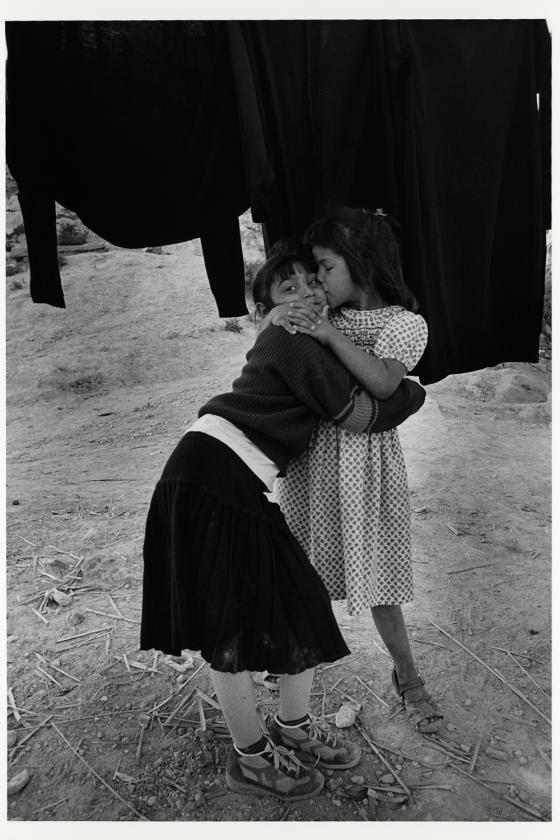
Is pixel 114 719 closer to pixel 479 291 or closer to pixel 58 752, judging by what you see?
pixel 58 752

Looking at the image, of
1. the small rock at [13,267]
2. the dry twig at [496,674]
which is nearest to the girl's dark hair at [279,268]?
the dry twig at [496,674]

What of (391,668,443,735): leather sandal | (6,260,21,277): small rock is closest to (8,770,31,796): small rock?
(391,668,443,735): leather sandal

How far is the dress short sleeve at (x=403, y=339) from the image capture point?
164 centimetres

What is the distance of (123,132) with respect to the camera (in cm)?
178

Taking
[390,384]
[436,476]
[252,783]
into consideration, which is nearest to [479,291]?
[390,384]

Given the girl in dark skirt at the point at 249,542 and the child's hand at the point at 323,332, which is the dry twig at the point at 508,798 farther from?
the child's hand at the point at 323,332

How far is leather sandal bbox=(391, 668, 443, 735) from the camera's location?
192 cm

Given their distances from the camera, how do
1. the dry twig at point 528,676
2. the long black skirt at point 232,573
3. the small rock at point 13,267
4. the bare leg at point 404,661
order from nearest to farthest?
the long black skirt at point 232,573 → the bare leg at point 404,661 → the dry twig at point 528,676 → the small rock at point 13,267

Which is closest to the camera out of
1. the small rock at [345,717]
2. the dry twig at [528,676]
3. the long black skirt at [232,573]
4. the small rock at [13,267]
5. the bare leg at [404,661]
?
the long black skirt at [232,573]

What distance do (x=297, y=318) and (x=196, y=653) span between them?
4.36 ft

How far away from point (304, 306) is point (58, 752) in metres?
1.33

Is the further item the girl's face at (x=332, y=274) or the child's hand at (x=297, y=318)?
the girl's face at (x=332, y=274)

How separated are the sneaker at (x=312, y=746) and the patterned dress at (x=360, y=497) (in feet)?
1.07

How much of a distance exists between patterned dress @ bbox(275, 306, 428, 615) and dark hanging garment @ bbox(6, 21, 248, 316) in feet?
1.67
